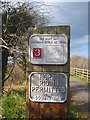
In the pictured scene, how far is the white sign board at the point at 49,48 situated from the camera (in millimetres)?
2820

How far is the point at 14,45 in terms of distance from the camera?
6555mm

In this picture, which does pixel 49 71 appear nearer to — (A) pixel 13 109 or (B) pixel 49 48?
(B) pixel 49 48

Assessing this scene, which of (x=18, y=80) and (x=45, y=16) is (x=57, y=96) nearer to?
(x=45, y=16)

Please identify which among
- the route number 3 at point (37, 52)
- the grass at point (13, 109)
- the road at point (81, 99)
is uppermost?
the route number 3 at point (37, 52)

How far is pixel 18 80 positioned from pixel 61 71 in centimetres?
558

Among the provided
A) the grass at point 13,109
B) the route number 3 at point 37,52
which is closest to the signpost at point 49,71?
the route number 3 at point 37,52

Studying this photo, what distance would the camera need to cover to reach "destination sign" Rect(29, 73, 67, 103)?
9.38 ft

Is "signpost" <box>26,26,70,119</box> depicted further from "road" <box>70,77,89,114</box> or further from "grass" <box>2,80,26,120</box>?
"road" <box>70,77,89,114</box>

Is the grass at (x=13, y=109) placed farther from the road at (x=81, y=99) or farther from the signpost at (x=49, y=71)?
the road at (x=81, y=99)

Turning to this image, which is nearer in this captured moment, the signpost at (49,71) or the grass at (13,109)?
the signpost at (49,71)

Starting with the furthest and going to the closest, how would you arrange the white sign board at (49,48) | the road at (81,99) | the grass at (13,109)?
the road at (81,99), the grass at (13,109), the white sign board at (49,48)

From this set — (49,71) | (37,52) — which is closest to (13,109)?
(49,71)

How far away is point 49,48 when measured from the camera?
284cm

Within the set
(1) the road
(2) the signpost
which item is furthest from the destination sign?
(1) the road
